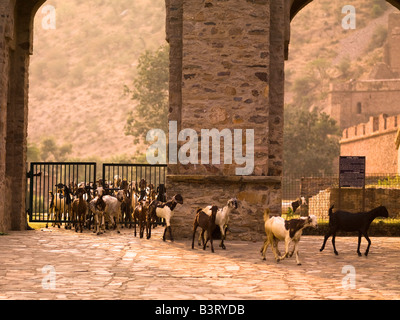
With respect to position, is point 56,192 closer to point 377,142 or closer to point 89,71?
point 377,142

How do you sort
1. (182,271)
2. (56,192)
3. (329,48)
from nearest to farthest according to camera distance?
(182,271) < (56,192) < (329,48)

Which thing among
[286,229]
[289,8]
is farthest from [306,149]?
[286,229]

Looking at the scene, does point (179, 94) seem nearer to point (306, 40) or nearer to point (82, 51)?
point (306, 40)

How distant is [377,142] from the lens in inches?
1853

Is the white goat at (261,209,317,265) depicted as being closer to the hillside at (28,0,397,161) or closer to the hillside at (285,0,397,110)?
the hillside at (28,0,397,161)

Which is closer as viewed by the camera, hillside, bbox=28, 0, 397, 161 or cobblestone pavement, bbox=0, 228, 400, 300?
cobblestone pavement, bbox=0, 228, 400, 300

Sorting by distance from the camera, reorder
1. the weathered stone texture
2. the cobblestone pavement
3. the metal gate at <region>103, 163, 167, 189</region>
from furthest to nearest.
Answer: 1. the metal gate at <region>103, 163, 167, 189</region>
2. the weathered stone texture
3. the cobblestone pavement

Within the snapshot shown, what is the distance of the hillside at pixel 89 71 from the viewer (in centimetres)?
10338

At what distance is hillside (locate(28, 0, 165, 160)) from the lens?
103m

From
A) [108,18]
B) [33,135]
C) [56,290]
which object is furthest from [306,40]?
[56,290]

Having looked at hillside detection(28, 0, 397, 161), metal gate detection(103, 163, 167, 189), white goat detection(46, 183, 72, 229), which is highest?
hillside detection(28, 0, 397, 161)

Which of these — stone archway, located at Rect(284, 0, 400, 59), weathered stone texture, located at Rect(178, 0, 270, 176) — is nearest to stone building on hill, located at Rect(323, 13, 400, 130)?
stone archway, located at Rect(284, 0, 400, 59)

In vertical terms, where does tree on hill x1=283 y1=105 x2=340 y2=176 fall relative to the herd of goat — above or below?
above

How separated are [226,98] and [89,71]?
367 feet
